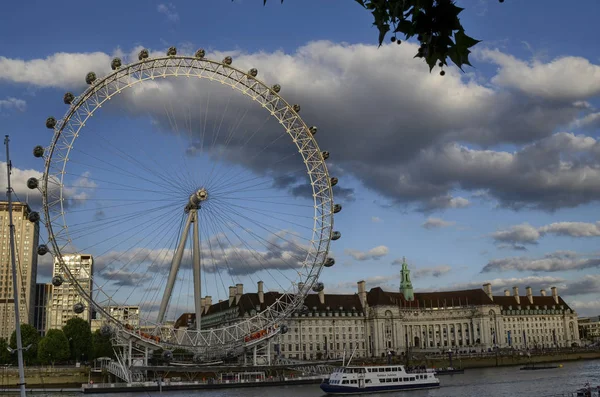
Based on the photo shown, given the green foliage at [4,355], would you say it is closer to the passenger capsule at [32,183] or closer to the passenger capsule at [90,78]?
the passenger capsule at [32,183]

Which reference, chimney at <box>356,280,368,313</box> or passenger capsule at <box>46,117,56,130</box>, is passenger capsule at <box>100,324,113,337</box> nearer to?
passenger capsule at <box>46,117,56,130</box>

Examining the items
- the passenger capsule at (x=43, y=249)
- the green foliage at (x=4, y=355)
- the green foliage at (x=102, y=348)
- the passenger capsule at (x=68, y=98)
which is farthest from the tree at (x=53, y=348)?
the passenger capsule at (x=68, y=98)

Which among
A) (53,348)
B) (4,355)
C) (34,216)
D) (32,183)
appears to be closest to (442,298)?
(53,348)

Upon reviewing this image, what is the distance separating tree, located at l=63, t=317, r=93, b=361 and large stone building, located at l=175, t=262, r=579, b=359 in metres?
33.4

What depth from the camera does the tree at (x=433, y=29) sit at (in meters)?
6.11

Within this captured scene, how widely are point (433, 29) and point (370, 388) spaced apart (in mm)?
75287

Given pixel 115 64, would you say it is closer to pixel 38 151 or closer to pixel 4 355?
pixel 38 151

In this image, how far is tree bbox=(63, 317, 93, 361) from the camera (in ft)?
375

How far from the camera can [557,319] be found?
602 feet

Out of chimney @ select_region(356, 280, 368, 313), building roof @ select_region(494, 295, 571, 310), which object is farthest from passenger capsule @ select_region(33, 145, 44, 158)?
building roof @ select_region(494, 295, 571, 310)

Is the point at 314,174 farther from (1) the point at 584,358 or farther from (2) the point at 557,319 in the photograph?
(2) the point at 557,319

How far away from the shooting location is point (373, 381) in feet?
257

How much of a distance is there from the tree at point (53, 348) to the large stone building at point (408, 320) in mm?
40136

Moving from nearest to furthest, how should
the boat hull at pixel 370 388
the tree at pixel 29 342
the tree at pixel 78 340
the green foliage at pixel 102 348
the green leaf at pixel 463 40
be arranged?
the green leaf at pixel 463 40
the boat hull at pixel 370 388
the tree at pixel 29 342
the green foliage at pixel 102 348
the tree at pixel 78 340
